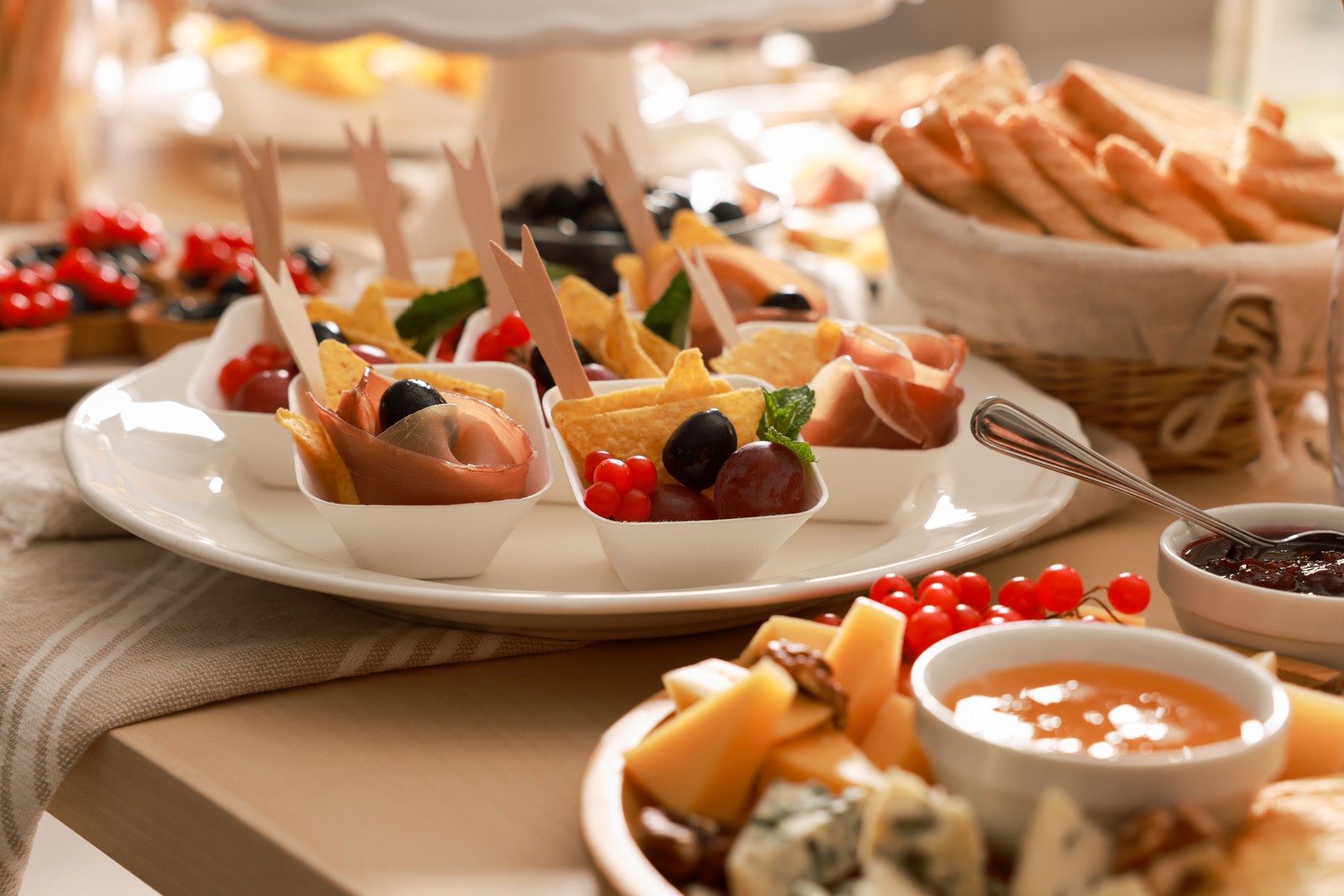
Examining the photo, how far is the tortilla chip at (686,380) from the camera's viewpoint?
0.90 m

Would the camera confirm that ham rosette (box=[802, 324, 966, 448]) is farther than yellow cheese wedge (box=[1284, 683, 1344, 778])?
Yes

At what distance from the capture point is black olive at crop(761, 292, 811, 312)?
1.17 m

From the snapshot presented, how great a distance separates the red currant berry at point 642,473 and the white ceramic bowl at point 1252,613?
306 millimetres

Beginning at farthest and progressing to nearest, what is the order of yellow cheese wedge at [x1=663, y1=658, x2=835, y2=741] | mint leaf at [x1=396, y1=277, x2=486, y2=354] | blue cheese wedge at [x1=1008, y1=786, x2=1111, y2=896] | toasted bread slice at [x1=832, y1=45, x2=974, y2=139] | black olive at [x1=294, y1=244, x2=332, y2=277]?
toasted bread slice at [x1=832, y1=45, x2=974, y2=139] → black olive at [x1=294, y1=244, x2=332, y2=277] → mint leaf at [x1=396, y1=277, x2=486, y2=354] → yellow cheese wedge at [x1=663, y1=658, x2=835, y2=741] → blue cheese wedge at [x1=1008, y1=786, x2=1111, y2=896]

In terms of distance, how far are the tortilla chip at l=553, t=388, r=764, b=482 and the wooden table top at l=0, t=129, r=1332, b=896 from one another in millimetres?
129

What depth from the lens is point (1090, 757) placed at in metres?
0.51

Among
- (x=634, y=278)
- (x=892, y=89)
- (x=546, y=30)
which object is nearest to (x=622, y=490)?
(x=634, y=278)

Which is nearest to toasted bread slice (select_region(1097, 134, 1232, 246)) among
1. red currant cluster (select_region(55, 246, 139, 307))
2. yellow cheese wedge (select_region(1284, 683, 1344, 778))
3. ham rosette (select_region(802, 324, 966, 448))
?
ham rosette (select_region(802, 324, 966, 448))

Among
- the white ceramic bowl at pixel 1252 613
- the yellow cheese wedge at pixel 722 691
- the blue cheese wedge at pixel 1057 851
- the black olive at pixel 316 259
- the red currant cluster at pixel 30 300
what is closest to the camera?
the blue cheese wedge at pixel 1057 851

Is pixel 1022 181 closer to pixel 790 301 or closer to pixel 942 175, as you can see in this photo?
pixel 942 175

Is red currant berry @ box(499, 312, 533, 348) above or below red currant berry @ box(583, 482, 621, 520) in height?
above

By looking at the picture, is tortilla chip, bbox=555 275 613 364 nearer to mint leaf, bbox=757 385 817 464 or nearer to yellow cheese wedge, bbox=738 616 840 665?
mint leaf, bbox=757 385 817 464

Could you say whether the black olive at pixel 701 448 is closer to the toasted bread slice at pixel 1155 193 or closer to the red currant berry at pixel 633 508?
the red currant berry at pixel 633 508

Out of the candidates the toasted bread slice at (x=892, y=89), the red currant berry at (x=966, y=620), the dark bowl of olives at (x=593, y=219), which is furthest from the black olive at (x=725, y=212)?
the red currant berry at (x=966, y=620)
